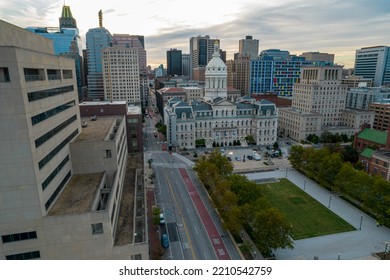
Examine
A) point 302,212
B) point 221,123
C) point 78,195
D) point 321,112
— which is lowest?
point 302,212

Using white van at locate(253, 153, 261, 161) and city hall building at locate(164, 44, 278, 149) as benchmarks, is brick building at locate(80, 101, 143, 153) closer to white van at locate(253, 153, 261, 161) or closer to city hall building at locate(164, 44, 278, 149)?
city hall building at locate(164, 44, 278, 149)

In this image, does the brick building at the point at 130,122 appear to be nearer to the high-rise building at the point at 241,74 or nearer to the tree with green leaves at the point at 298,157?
the tree with green leaves at the point at 298,157

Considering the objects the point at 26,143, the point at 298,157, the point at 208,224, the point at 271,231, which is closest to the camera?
the point at 26,143

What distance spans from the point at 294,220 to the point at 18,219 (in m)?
37.4

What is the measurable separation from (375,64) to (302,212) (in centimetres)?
16107

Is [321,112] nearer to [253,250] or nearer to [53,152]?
[253,250]

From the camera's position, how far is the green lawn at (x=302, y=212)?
4016cm

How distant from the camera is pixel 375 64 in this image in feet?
538

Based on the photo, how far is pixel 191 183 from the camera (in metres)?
57.6

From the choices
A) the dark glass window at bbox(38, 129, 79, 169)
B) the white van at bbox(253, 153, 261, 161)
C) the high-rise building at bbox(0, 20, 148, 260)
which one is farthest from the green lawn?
the dark glass window at bbox(38, 129, 79, 169)

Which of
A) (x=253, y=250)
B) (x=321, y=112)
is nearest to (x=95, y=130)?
(x=253, y=250)

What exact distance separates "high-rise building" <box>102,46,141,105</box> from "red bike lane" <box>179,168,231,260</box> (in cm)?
8726

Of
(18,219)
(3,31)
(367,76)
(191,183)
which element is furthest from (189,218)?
(367,76)

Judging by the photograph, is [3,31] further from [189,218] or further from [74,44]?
[74,44]
